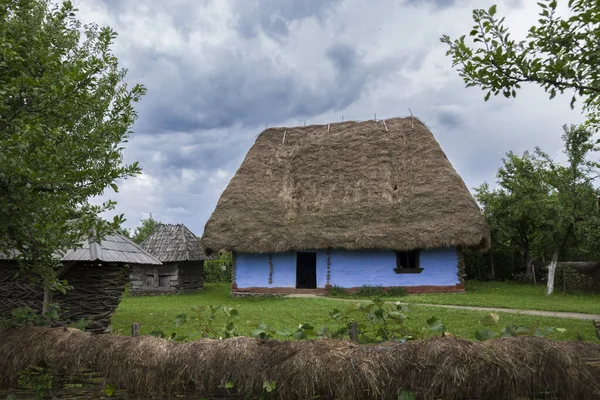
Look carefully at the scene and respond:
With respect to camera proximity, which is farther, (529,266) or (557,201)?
(529,266)

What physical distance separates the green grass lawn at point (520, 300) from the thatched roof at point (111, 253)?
8.32m

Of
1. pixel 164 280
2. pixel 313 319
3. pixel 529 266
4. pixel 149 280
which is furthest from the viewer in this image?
pixel 529 266

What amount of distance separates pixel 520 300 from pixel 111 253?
466 inches

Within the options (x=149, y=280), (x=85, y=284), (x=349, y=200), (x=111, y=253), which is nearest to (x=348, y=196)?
(x=349, y=200)

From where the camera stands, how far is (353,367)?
9.54 feet

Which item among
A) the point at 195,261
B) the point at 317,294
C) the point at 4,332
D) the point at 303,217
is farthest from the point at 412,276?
the point at 4,332

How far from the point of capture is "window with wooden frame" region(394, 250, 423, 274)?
53.9 ft

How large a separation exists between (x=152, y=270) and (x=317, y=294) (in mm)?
8547

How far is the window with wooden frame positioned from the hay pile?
45.4 feet

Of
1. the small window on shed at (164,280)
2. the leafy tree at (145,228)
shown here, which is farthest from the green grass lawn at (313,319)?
the leafy tree at (145,228)

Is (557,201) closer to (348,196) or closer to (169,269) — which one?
(348,196)

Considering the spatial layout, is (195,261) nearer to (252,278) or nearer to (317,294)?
(252,278)

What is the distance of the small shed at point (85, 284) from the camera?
8.21 metres

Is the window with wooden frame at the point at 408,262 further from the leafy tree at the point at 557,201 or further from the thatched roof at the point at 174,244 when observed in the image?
the thatched roof at the point at 174,244
